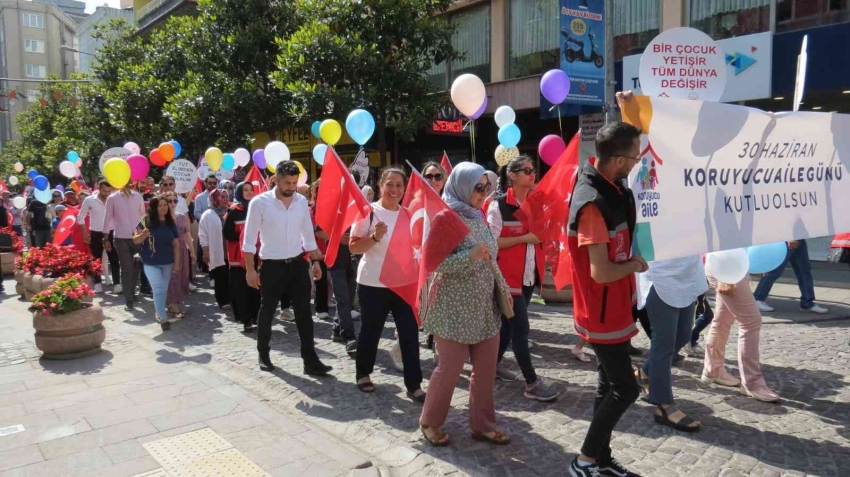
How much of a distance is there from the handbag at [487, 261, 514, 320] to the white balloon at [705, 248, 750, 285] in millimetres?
1618

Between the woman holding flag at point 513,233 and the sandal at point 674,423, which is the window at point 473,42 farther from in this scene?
the sandal at point 674,423

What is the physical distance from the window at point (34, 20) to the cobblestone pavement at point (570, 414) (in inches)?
3680

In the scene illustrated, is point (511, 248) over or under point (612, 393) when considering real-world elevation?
over

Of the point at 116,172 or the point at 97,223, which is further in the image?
the point at 97,223

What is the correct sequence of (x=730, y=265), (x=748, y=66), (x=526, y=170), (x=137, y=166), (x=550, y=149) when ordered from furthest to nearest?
(x=748, y=66) < (x=137, y=166) < (x=550, y=149) < (x=526, y=170) < (x=730, y=265)

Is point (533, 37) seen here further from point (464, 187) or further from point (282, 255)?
point (464, 187)

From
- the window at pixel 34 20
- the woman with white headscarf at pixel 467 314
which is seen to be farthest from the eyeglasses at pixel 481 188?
the window at pixel 34 20

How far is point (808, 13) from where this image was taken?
1102cm

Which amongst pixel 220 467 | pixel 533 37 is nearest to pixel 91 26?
pixel 533 37

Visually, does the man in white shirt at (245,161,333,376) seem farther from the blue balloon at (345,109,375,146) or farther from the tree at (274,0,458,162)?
the tree at (274,0,458,162)

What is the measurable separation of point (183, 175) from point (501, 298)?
1068cm

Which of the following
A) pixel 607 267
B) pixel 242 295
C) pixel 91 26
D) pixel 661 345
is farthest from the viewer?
pixel 91 26

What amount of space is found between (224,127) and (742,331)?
49.5 ft

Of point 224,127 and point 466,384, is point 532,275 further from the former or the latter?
point 224,127
